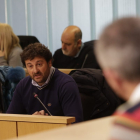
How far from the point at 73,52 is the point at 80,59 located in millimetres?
157

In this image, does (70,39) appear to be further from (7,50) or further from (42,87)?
(42,87)

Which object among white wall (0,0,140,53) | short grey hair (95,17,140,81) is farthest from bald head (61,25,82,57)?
short grey hair (95,17,140,81)

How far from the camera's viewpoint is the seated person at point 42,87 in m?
2.16

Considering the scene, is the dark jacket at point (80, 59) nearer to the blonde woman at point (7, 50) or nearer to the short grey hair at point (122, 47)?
the blonde woman at point (7, 50)

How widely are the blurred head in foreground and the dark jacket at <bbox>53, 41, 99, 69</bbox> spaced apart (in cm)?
273

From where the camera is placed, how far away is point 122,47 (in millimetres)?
527

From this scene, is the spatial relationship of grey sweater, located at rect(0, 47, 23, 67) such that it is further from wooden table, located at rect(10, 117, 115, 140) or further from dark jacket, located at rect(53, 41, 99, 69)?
wooden table, located at rect(10, 117, 115, 140)

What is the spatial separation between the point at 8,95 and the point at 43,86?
23.1 inches

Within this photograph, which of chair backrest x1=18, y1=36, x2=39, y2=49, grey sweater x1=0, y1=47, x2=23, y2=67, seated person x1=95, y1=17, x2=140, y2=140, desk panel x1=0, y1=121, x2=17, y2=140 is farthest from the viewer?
chair backrest x1=18, y1=36, x2=39, y2=49

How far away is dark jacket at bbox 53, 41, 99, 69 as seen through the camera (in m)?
3.39

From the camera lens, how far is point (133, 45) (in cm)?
53

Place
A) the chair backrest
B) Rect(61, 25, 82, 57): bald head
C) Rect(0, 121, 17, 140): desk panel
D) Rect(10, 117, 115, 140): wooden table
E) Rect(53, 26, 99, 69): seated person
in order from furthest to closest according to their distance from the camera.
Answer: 1. the chair backrest
2. Rect(61, 25, 82, 57): bald head
3. Rect(53, 26, 99, 69): seated person
4. Rect(0, 121, 17, 140): desk panel
5. Rect(10, 117, 115, 140): wooden table

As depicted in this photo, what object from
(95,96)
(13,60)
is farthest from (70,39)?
(95,96)

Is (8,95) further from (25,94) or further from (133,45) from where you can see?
(133,45)
